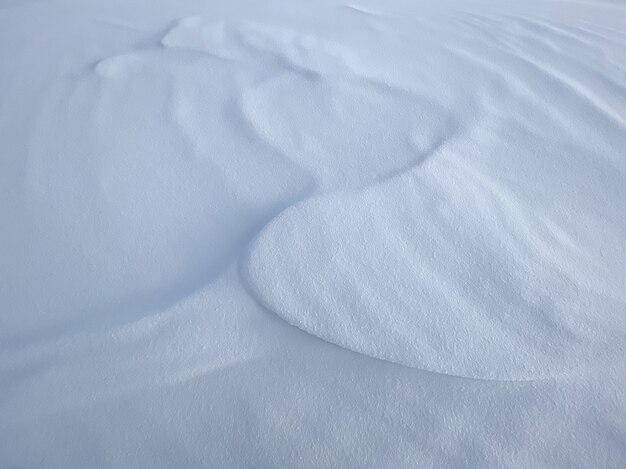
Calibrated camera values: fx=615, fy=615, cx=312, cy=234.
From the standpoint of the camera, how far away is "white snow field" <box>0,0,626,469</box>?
55 centimetres

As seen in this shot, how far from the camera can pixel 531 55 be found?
105 centimetres

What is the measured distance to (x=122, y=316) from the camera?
648 mm

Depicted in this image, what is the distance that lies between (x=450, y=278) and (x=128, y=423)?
13.9 inches

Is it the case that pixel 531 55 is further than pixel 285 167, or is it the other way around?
pixel 531 55

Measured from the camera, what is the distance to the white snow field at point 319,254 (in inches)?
21.5

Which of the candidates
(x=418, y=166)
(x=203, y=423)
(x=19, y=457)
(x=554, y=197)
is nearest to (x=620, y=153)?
(x=554, y=197)

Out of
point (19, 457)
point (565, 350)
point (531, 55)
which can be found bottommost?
point (19, 457)

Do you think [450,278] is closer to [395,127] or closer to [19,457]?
[395,127]

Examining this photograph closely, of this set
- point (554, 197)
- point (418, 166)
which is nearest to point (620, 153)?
point (554, 197)

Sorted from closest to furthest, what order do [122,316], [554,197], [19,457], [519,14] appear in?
[19,457]
[122,316]
[554,197]
[519,14]

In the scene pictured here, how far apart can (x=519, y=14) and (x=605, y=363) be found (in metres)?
0.83

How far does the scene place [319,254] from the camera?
69 centimetres

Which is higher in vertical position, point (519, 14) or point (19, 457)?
point (519, 14)

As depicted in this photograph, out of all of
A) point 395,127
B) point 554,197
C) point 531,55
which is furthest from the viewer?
point 531,55
